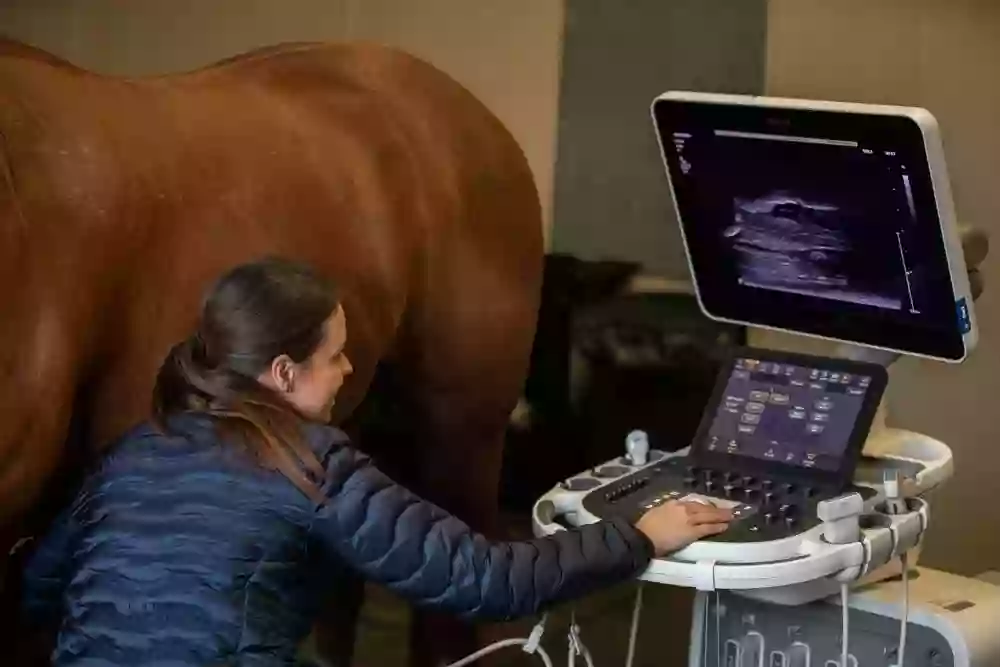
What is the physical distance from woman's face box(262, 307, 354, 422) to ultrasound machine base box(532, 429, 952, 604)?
0.25 meters

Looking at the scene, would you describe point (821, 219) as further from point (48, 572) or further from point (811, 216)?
point (48, 572)

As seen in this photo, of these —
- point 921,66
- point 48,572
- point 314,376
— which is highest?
point 921,66

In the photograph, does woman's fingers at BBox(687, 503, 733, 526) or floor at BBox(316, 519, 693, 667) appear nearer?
woman's fingers at BBox(687, 503, 733, 526)

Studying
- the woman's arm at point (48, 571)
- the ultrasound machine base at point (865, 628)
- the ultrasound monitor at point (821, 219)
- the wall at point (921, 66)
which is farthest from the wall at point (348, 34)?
the woman's arm at point (48, 571)

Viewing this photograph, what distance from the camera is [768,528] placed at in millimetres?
1196

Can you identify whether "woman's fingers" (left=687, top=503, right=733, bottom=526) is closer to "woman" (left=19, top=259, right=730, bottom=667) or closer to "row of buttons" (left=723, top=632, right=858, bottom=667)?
"woman" (left=19, top=259, right=730, bottom=667)

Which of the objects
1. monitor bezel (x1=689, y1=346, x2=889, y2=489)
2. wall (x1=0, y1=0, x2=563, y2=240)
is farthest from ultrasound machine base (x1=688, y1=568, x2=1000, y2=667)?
wall (x1=0, y1=0, x2=563, y2=240)

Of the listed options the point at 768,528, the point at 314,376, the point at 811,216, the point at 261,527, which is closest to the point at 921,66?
the point at 811,216

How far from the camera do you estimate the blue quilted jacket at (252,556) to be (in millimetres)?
1113

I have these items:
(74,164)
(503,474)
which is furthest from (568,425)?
(74,164)

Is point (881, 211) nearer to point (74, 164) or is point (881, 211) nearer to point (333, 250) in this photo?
point (333, 250)

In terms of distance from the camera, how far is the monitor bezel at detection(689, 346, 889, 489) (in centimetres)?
129

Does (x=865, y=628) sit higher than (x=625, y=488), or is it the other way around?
(x=625, y=488)

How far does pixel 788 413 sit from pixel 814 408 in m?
0.03
